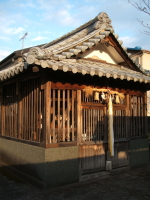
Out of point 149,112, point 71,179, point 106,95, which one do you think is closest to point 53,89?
point 106,95

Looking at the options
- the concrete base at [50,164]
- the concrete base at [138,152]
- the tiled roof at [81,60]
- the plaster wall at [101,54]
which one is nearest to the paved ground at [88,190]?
the concrete base at [50,164]

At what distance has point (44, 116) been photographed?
22.9ft

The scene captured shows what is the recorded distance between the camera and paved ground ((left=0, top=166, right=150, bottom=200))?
618 centimetres

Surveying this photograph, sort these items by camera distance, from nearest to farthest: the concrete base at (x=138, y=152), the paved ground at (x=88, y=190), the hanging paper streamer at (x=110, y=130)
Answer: the paved ground at (x=88, y=190) → the hanging paper streamer at (x=110, y=130) → the concrete base at (x=138, y=152)

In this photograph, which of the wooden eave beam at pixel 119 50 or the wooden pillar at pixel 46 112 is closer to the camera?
Result: the wooden pillar at pixel 46 112

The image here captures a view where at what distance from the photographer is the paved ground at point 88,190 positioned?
6.18 m

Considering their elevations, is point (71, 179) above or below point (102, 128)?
below

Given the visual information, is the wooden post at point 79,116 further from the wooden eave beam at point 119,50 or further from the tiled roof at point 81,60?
the wooden eave beam at point 119,50

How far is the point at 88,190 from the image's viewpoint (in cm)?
672

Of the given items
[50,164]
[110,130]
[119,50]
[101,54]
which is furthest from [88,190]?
[119,50]

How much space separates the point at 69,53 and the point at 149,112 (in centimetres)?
1907

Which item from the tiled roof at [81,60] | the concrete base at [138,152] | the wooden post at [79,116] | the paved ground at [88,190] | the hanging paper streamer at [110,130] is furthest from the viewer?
the concrete base at [138,152]

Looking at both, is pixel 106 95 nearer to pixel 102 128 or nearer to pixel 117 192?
pixel 102 128

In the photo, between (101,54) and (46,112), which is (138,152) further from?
(46,112)
